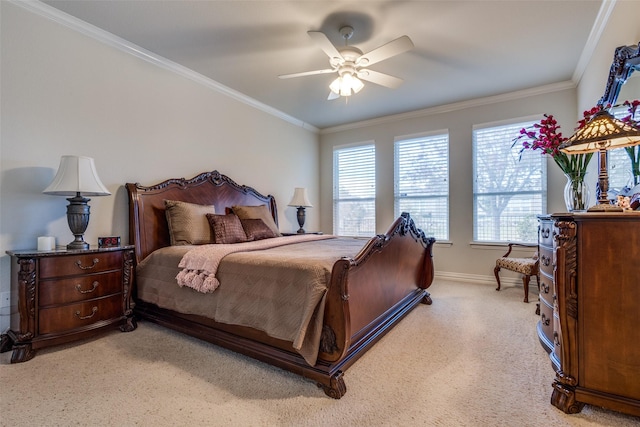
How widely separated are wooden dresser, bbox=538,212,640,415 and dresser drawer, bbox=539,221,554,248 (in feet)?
1.10

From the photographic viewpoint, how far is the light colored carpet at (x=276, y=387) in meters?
1.46

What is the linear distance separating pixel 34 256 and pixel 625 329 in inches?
140

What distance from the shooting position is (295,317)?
1741 millimetres

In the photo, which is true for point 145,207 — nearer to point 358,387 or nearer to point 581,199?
point 358,387

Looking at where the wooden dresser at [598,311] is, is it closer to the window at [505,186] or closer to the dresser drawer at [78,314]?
the window at [505,186]

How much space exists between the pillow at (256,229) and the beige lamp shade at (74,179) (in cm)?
149

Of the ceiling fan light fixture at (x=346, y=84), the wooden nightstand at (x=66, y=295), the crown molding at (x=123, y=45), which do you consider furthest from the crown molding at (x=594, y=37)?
the wooden nightstand at (x=66, y=295)

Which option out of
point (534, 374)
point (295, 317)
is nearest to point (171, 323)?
point (295, 317)

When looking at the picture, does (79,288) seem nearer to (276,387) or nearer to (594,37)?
(276,387)

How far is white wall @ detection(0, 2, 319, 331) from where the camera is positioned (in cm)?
229

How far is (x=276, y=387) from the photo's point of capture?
5.69ft

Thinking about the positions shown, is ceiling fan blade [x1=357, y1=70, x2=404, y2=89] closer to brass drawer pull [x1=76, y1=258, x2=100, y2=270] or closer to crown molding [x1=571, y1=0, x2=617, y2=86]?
crown molding [x1=571, y1=0, x2=617, y2=86]

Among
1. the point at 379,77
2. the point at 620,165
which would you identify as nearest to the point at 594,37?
the point at 620,165

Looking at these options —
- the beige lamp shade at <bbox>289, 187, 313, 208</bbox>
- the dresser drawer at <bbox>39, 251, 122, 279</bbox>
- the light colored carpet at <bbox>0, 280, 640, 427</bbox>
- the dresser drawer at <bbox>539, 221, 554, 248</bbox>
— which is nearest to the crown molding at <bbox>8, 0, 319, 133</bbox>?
the beige lamp shade at <bbox>289, 187, 313, 208</bbox>
